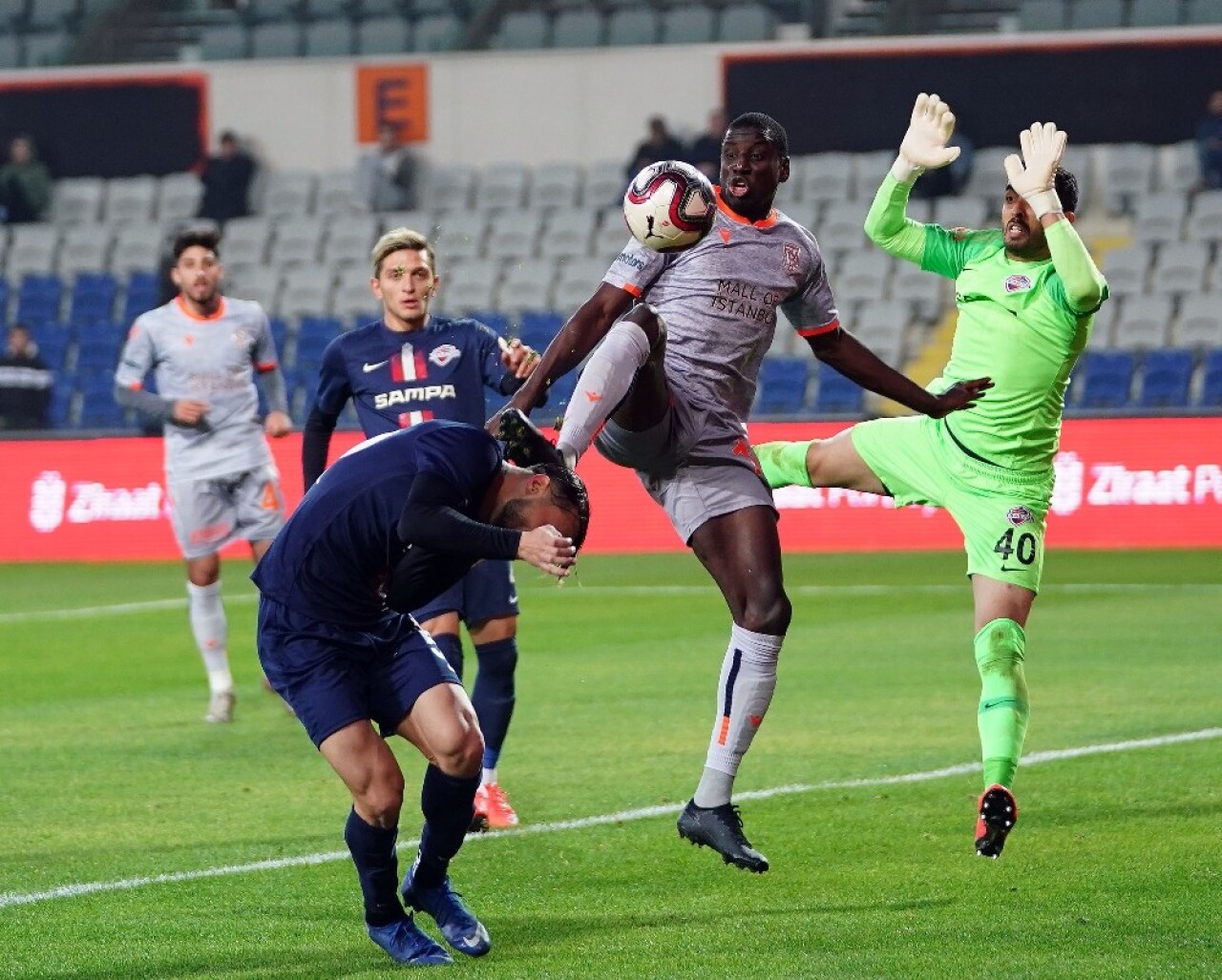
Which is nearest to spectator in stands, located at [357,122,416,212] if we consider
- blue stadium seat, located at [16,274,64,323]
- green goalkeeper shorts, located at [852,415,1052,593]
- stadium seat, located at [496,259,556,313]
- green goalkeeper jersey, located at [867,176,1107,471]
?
stadium seat, located at [496,259,556,313]

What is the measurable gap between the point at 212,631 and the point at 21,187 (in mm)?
17610

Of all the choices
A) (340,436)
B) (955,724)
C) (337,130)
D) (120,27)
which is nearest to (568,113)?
(337,130)

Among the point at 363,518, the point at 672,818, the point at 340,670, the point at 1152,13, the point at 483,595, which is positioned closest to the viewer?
the point at 363,518

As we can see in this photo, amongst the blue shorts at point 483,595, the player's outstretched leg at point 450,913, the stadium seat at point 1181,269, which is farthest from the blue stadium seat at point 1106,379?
the player's outstretched leg at point 450,913

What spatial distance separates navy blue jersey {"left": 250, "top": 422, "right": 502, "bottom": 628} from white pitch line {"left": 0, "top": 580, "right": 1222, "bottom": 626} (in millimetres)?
10075

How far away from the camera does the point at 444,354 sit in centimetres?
814

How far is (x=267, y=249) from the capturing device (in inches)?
1043

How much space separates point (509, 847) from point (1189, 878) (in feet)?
7.51

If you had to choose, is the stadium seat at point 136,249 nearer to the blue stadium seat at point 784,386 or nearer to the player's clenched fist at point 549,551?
the blue stadium seat at point 784,386

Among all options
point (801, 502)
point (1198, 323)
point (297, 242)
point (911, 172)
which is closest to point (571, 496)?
point (911, 172)

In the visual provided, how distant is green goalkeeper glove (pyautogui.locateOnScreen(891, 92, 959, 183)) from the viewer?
708 cm

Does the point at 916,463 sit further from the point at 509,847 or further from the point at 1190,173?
the point at 1190,173

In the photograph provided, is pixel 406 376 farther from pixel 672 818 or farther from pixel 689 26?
pixel 689 26

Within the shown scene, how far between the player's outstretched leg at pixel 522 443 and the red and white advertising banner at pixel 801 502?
12.0 metres
